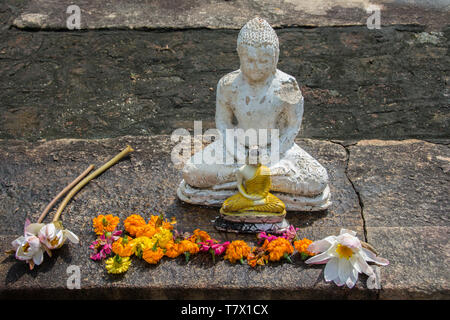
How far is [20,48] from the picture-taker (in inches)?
234

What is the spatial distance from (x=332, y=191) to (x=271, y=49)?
1139 mm

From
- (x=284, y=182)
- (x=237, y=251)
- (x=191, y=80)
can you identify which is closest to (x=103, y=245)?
(x=237, y=251)

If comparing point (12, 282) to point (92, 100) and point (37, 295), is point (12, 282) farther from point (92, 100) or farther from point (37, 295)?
point (92, 100)

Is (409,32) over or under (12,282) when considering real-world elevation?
over

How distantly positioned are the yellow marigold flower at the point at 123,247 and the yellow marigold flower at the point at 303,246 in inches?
36.3

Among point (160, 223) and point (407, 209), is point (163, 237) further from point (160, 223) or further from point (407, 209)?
point (407, 209)

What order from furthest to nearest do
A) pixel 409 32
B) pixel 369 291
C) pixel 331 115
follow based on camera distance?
pixel 409 32
pixel 331 115
pixel 369 291

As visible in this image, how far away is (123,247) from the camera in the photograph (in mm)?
2822

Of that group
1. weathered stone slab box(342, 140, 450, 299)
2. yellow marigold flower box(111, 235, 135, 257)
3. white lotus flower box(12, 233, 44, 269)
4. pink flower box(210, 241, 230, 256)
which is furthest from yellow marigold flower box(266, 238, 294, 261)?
white lotus flower box(12, 233, 44, 269)

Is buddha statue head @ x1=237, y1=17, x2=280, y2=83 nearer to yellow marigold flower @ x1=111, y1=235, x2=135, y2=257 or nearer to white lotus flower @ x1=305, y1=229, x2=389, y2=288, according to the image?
white lotus flower @ x1=305, y1=229, x2=389, y2=288

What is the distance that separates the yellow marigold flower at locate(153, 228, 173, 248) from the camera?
2.85 m

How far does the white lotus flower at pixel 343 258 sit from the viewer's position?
2615mm

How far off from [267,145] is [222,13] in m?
3.77

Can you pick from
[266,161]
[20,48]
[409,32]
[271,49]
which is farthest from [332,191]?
[20,48]
